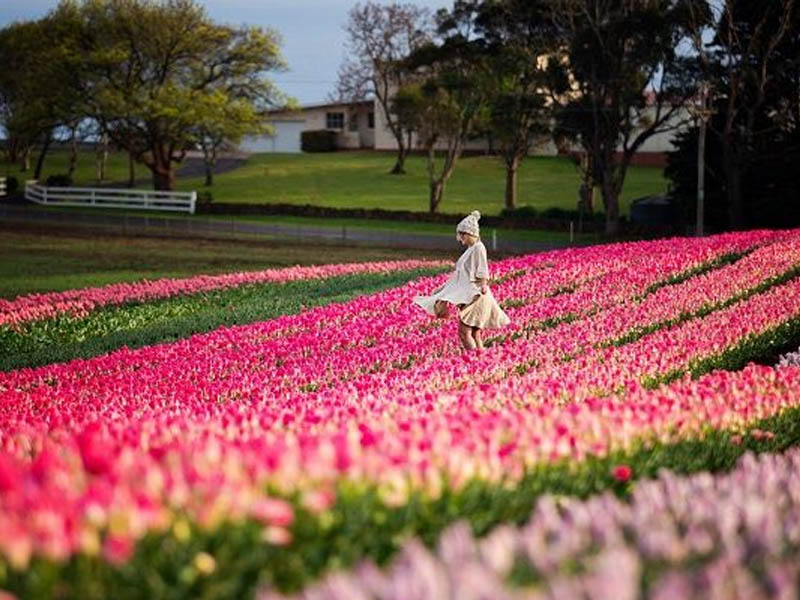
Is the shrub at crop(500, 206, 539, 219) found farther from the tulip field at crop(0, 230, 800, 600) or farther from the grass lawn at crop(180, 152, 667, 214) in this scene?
the tulip field at crop(0, 230, 800, 600)

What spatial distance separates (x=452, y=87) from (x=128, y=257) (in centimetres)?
2839

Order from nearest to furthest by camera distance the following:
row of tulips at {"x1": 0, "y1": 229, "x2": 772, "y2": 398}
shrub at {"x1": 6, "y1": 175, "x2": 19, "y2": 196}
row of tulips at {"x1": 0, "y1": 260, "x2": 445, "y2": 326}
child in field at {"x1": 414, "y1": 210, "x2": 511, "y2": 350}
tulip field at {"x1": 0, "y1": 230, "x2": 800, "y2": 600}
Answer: tulip field at {"x1": 0, "y1": 230, "x2": 800, "y2": 600}, row of tulips at {"x1": 0, "y1": 229, "x2": 772, "y2": 398}, child in field at {"x1": 414, "y1": 210, "x2": 511, "y2": 350}, row of tulips at {"x1": 0, "y1": 260, "x2": 445, "y2": 326}, shrub at {"x1": 6, "y1": 175, "x2": 19, "y2": 196}

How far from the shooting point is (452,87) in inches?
2404

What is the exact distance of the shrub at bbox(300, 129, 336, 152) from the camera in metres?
107

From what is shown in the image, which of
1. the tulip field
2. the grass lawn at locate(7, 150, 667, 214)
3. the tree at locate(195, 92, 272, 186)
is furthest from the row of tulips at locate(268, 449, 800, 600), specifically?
the tree at locate(195, 92, 272, 186)

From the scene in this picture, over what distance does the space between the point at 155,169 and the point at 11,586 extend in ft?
219

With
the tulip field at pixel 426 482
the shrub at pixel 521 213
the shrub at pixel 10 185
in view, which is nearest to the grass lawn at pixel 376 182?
the shrub at pixel 521 213

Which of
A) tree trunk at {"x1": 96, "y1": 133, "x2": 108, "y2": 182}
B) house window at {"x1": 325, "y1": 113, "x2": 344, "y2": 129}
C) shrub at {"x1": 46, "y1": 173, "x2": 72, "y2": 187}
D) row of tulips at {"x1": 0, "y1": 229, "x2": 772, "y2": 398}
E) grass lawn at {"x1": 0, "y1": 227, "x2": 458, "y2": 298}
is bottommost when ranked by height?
grass lawn at {"x1": 0, "y1": 227, "x2": 458, "y2": 298}

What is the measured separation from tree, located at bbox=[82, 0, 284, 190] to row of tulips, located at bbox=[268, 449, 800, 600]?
6025 cm

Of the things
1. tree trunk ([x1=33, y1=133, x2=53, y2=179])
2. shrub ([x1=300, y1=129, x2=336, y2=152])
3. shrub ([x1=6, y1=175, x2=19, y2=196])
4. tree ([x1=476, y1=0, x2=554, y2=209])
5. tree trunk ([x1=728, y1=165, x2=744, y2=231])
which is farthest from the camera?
shrub ([x1=300, y1=129, x2=336, y2=152])

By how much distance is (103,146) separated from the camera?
8400 cm

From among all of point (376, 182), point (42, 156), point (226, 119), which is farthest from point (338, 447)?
point (42, 156)

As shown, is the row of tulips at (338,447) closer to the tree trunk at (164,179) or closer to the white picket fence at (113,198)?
the white picket fence at (113,198)

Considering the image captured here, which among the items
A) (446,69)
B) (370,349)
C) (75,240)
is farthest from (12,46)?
(370,349)
